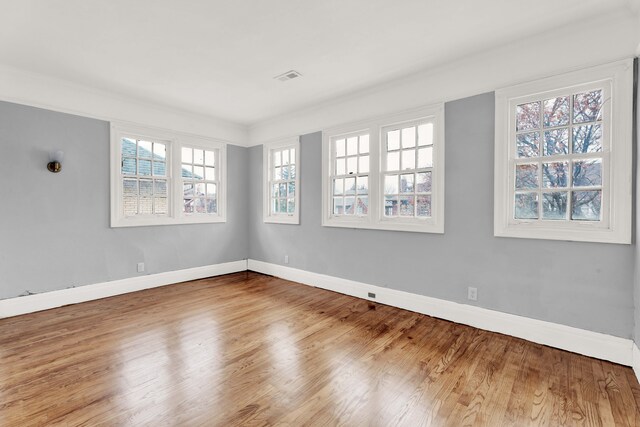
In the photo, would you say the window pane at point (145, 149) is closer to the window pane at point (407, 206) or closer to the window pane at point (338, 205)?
the window pane at point (338, 205)

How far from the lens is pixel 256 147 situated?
18.4 feet

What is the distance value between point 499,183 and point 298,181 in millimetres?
2896

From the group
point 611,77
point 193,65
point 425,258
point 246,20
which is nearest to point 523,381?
point 425,258

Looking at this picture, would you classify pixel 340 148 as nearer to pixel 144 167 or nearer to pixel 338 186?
pixel 338 186

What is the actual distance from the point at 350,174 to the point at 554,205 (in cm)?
232

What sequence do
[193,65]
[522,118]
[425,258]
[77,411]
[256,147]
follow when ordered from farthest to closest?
[256,147] < [425,258] < [193,65] < [522,118] < [77,411]

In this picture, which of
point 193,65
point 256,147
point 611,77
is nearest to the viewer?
point 611,77

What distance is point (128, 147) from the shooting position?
14.2 ft

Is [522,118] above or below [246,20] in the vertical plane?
below

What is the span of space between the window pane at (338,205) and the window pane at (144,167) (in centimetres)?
284

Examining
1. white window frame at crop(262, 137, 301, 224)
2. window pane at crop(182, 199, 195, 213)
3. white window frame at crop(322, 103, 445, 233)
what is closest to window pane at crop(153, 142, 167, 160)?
window pane at crop(182, 199, 195, 213)

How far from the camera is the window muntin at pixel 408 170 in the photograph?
3.47m

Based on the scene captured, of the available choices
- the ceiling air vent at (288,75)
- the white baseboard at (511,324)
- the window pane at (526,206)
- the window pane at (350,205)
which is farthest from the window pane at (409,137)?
the white baseboard at (511,324)

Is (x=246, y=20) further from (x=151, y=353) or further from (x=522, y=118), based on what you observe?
(x=151, y=353)
